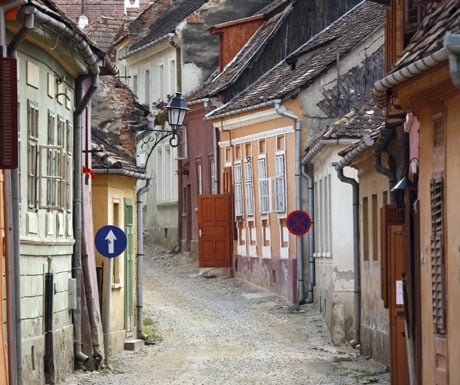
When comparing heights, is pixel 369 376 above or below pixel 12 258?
below

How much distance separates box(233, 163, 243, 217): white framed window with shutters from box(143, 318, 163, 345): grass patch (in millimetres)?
10404

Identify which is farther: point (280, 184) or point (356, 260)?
point (280, 184)

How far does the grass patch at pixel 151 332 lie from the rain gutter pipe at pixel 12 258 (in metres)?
12.8

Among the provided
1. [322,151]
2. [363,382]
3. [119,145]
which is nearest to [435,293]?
[363,382]

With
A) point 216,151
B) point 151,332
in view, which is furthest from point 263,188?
point 151,332

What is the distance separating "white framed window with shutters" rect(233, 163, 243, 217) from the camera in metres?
44.3

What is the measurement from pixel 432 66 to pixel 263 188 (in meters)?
28.5

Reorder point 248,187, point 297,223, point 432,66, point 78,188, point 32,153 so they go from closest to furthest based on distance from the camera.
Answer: point 432,66
point 32,153
point 78,188
point 297,223
point 248,187

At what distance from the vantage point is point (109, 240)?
24938 millimetres

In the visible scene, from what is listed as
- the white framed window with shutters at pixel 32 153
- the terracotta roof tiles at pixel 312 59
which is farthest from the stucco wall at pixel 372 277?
the terracotta roof tiles at pixel 312 59

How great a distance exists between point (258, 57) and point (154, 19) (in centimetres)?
1369

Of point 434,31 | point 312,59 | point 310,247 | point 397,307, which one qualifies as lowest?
point 397,307

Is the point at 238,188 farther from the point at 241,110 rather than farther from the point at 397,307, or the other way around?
the point at 397,307

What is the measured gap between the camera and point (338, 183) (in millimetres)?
32938
